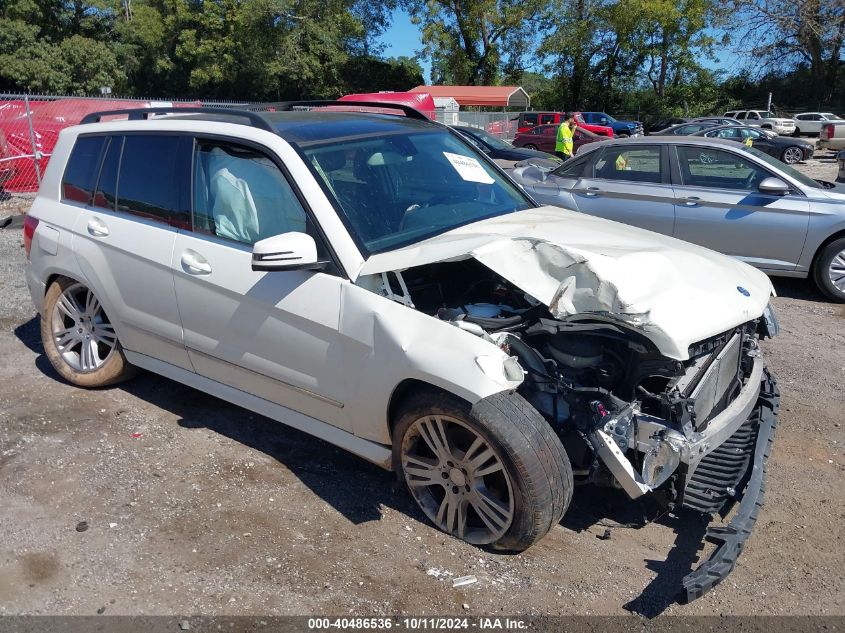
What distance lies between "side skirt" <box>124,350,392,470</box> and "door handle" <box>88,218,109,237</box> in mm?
767

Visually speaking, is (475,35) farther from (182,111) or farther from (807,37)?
(182,111)

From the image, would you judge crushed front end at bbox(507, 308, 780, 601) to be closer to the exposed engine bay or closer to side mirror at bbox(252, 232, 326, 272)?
the exposed engine bay

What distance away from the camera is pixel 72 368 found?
5.05 meters

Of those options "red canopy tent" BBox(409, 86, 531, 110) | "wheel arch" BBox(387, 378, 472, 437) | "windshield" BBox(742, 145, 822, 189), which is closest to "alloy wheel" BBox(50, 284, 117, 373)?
"wheel arch" BBox(387, 378, 472, 437)

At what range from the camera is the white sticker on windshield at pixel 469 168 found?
174 inches

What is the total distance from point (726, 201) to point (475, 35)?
4689 cm

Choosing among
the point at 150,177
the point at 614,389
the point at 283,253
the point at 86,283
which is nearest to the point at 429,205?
the point at 283,253

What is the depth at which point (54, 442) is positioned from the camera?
4375 mm

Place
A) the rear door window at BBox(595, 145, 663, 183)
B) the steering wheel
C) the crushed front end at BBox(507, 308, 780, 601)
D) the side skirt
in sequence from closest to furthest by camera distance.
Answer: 1. the crushed front end at BBox(507, 308, 780, 601)
2. the side skirt
3. the steering wheel
4. the rear door window at BBox(595, 145, 663, 183)

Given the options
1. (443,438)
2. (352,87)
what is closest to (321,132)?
(443,438)

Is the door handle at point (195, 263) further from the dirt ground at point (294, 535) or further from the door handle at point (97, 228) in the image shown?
the dirt ground at point (294, 535)

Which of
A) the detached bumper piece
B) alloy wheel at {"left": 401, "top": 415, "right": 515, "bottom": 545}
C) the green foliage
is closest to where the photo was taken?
the detached bumper piece

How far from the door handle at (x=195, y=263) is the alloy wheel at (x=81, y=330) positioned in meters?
1.11

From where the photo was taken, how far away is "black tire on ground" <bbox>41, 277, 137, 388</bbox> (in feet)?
16.0
